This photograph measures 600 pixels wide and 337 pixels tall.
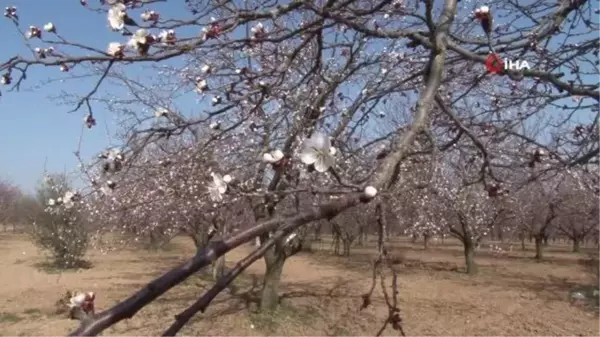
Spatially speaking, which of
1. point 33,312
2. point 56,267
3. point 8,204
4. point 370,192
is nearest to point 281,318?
point 33,312

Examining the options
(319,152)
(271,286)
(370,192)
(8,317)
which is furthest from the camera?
(271,286)

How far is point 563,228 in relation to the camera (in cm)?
3005

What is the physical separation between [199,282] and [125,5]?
12.3m

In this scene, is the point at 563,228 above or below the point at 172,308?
above

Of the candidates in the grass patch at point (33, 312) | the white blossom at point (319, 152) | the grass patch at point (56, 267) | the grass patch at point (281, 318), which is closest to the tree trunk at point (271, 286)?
the grass patch at point (281, 318)

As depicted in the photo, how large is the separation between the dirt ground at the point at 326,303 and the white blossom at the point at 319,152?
7.70m

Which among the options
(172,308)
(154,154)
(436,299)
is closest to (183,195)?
(154,154)

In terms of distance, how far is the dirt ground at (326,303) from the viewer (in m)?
9.02

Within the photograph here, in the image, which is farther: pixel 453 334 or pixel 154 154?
pixel 453 334

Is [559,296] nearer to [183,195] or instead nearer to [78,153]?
[183,195]

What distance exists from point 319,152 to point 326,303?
10150mm

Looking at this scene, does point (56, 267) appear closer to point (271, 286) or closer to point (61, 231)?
point (61, 231)

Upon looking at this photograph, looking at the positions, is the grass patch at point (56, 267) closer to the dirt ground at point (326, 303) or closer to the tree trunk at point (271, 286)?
the dirt ground at point (326, 303)

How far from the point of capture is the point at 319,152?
1396 mm
